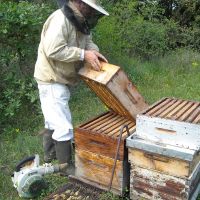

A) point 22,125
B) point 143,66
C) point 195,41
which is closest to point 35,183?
point 22,125

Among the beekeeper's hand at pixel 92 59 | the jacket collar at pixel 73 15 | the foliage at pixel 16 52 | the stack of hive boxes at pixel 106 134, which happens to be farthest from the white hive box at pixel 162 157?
the foliage at pixel 16 52

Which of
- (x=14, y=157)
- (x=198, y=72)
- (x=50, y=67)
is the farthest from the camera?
(x=198, y=72)

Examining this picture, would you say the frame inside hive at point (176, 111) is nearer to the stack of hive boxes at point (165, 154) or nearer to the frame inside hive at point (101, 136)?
the stack of hive boxes at point (165, 154)

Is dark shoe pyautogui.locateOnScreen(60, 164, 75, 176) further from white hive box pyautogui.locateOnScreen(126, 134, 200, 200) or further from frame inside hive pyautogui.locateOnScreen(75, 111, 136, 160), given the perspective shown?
white hive box pyautogui.locateOnScreen(126, 134, 200, 200)

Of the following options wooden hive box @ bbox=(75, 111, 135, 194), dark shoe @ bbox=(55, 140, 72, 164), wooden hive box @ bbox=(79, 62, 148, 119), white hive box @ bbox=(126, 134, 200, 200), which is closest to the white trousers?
dark shoe @ bbox=(55, 140, 72, 164)

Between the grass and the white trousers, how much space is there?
484mm

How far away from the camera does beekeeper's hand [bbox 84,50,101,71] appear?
341cm

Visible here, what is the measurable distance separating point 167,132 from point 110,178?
69 cm

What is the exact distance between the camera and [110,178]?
330 centimetres

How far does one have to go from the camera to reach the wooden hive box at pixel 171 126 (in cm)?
283

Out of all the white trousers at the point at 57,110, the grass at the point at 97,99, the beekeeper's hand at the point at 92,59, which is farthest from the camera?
the grass at the point at 97,99

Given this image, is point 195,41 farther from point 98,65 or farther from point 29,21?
point 98,65

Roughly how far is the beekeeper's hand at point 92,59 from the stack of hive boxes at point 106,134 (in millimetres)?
45

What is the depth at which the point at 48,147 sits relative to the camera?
416 centimetres
